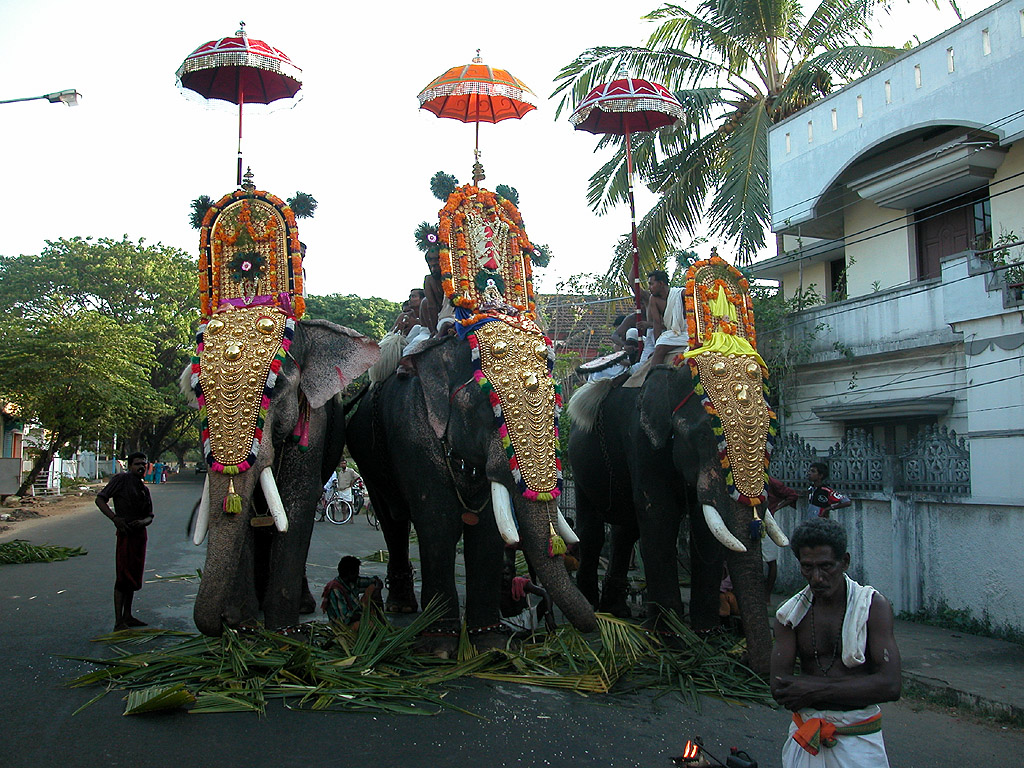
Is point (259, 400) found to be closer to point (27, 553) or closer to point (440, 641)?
point (440, 641)

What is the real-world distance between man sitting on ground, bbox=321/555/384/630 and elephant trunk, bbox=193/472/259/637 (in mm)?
874

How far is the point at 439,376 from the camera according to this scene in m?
6.42

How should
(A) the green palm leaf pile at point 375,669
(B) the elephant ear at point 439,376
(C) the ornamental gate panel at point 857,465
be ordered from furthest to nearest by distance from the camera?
(C) the ornamental gate panel at point 857,465
(B) the elephant ear at point 439,376
(A) the green palm leaf pile at point 375,669

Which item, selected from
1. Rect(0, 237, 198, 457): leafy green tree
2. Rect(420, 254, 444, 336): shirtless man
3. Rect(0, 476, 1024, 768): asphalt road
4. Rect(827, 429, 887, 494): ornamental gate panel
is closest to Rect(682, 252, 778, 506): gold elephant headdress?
Rect(0, 476, 1024, 768): asphalt road

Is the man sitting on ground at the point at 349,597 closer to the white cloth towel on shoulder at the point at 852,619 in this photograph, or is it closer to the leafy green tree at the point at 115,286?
the white cloth towel on shoulder at the point at 852,619

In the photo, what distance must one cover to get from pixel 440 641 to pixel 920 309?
8.40 m

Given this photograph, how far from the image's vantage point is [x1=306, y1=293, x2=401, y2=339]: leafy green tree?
39719mm

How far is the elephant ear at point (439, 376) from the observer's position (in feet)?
20.7

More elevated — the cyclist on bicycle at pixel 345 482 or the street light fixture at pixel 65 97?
the street light fixture at pixel 65 97

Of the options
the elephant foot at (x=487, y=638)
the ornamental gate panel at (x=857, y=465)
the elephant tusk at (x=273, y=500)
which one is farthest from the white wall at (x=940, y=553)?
the elephant tusk at (x=273, y=500)

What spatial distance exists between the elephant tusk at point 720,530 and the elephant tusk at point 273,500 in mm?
2803

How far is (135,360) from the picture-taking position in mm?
25828

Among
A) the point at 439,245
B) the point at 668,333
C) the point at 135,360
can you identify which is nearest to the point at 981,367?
the point at 668,333

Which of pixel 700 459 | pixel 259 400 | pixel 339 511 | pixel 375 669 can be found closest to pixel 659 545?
pixel 700 459
